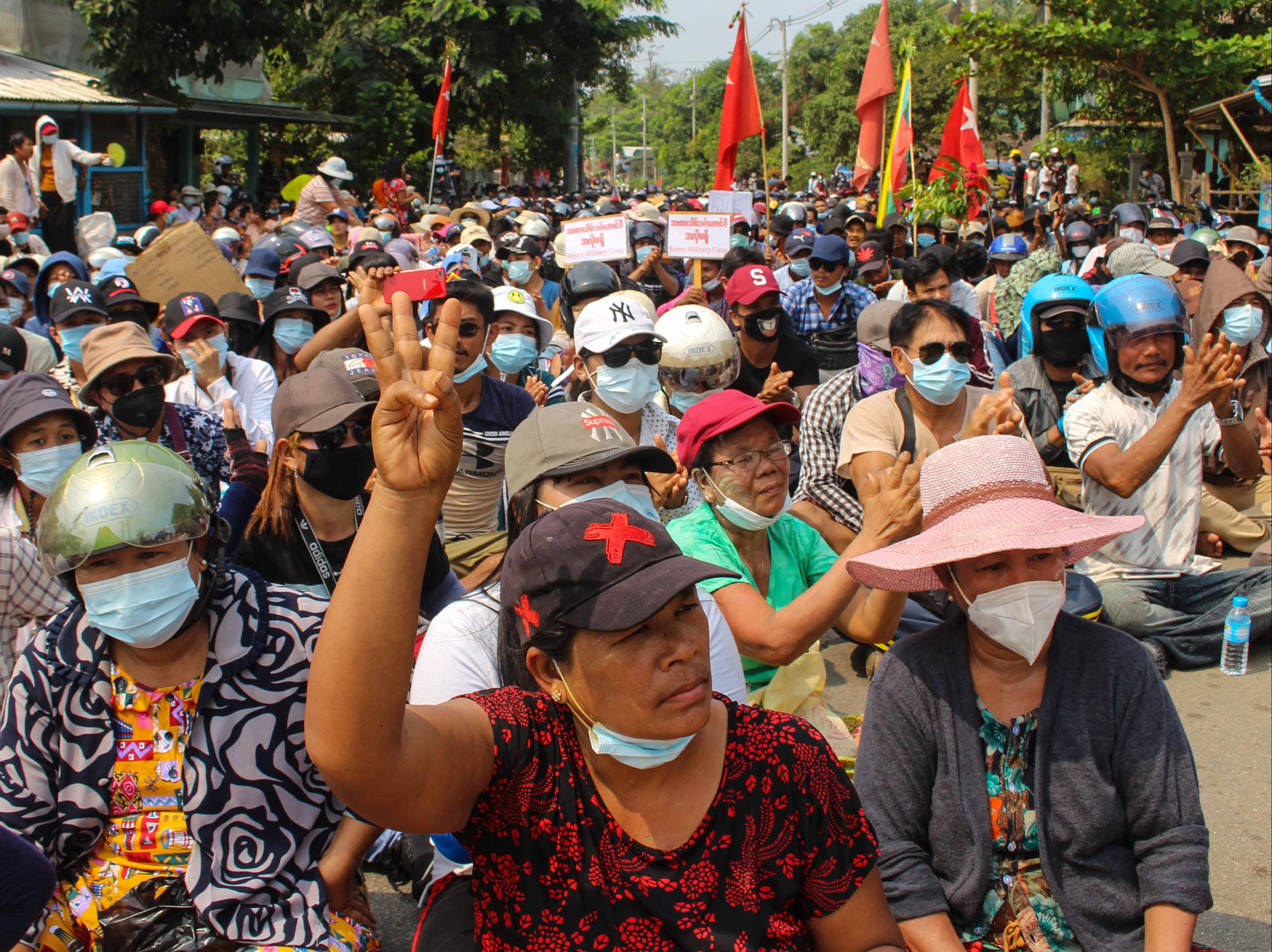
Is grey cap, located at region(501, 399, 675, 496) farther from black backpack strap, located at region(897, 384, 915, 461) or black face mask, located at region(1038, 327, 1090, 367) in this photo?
black face mask, located at region(1038, 327, 1090, 367)

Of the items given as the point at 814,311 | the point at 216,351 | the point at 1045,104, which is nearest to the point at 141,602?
the point at 216,351

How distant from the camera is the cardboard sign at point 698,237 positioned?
928 centimetres

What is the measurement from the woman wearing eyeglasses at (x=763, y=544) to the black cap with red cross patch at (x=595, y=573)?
1248mm

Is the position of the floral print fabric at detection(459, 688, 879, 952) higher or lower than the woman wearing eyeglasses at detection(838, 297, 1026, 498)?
lower

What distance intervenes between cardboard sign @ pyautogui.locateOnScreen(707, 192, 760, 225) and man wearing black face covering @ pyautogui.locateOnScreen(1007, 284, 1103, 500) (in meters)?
4.51

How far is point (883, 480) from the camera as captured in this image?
3160mm

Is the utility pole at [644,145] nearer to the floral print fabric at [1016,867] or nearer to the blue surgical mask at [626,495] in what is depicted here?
the blue surgical mask at [626,495]

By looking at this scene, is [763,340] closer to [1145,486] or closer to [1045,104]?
[1145,486]

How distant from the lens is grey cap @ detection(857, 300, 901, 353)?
21.9ft

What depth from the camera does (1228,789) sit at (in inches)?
176

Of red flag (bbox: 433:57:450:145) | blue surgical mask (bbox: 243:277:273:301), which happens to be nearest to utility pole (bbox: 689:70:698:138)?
red flag (bbox: 433:57:450:145)

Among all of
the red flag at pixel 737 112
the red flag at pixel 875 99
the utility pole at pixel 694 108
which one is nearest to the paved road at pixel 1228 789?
the red flag at pixel 737 112

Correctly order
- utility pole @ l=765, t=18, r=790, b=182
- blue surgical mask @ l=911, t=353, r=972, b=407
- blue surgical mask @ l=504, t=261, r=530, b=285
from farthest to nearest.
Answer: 1. utility pole @ l=765, t=18, r=790, b=182
2. blue surgical mask @ l=504, t=261, r=530, b=285
3. blue surgical mask @ l=911, t=353, r=972, b=407

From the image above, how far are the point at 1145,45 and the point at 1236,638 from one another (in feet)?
62.9
